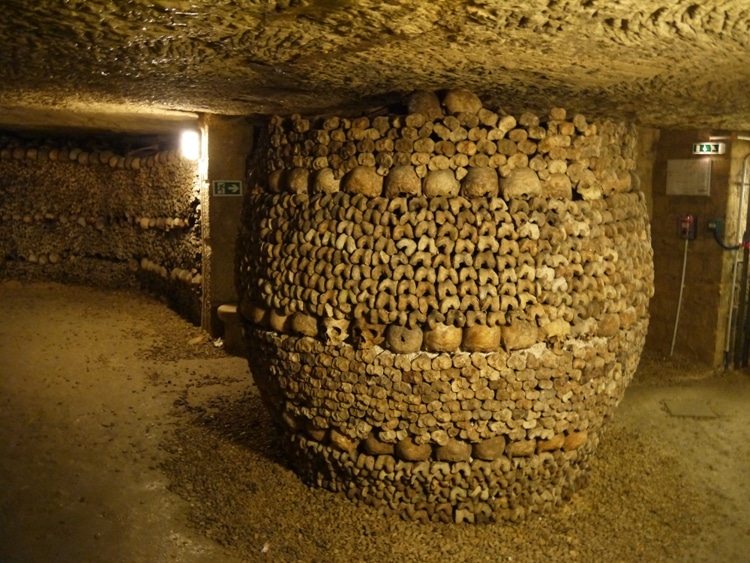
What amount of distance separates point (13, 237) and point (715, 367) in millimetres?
8167

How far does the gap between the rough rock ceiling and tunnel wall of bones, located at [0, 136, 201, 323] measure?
4145 millimetres

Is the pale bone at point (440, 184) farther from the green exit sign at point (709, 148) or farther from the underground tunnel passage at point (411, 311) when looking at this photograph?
the green exit sign at point (709, 148)

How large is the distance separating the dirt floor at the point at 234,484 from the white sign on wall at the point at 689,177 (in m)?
1.78

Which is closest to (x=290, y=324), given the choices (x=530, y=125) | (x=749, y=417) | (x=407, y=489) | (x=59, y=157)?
(x=407, y=489)

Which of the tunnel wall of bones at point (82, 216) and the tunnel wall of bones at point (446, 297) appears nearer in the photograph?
the tunnel wall of bones at point (446, 297)

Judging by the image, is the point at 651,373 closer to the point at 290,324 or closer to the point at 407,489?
the point at 407,489

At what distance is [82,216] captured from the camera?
28.0 feet

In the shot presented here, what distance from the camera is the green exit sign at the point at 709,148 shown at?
19.6ft

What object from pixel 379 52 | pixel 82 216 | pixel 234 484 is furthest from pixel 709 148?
pixel 82 216

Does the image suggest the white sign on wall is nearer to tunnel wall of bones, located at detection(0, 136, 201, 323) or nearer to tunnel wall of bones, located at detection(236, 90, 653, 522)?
tunnel wall of bones, located at detection(236, 90, 653, 522)

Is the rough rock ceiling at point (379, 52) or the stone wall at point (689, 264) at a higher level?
the rough rock ceiling at point (379, 52)

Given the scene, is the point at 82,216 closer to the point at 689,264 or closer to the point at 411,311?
the point at 411,311

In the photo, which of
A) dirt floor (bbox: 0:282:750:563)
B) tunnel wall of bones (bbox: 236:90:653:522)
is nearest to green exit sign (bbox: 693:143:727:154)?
dirt floor (bbox: 0:282:750:563)

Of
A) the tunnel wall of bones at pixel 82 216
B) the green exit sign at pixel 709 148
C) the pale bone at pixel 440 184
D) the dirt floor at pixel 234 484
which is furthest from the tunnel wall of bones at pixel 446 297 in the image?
the tunnel wall of bones at pixel 82 216
